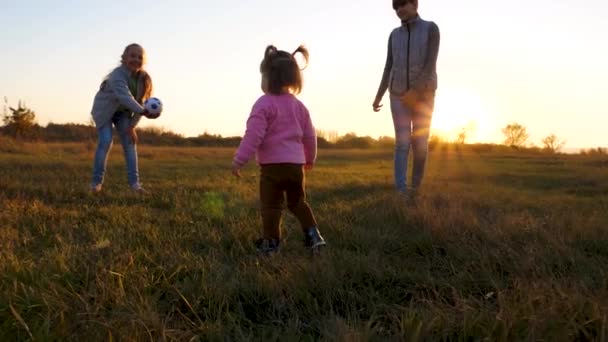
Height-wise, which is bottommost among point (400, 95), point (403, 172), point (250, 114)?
point (403, 172)

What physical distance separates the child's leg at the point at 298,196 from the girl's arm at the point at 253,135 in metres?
0.28

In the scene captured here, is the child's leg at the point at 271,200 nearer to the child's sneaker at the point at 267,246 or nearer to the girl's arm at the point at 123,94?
the child's sneaker at the point at 267,246

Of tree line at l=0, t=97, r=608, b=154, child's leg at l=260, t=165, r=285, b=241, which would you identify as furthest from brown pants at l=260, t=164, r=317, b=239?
tree line at l=0, t=97, r=608, b=154

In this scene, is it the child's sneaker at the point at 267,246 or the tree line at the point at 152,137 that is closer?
the child's sneaker at the point at 267,246

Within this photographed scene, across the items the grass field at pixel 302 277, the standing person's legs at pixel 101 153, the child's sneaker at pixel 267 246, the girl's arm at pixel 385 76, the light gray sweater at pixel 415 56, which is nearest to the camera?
the grass field at pixel 302 277

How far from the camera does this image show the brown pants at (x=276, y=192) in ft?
11.1

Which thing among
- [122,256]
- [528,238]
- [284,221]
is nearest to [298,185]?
[284,221]

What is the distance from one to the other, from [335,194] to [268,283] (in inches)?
157

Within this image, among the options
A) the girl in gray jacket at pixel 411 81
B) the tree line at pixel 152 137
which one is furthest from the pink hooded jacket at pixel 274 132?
the tree line at pixel 152 137

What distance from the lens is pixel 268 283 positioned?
246cm

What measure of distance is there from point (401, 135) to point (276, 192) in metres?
2.92

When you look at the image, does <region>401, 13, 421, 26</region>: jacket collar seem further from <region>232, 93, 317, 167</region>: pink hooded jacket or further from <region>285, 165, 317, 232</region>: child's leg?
<region>285, 165, 317, 232</region>: child's leg

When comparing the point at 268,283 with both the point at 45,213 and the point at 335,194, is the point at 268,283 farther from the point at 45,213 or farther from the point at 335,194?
the point at 335,194

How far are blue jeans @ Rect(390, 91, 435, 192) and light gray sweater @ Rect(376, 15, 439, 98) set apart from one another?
0.17 m
